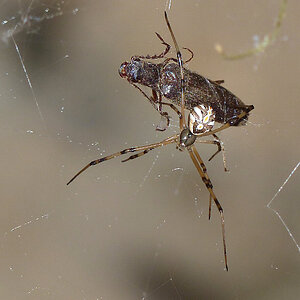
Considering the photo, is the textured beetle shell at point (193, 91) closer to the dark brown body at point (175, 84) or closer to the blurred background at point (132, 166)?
the dark brown body at point (175, 84)

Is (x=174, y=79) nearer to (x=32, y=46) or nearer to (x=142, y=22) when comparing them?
(x=142, y=22)

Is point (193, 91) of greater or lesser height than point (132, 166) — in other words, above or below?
above

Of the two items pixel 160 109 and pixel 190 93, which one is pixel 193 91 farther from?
pixel 160 109

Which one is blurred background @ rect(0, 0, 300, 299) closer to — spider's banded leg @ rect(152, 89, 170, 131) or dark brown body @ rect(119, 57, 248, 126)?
spider's banded leg @ rect(152, 89, 170, 131)

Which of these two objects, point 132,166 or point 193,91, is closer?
point 193,91

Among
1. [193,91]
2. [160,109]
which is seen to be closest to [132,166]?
[160,109]

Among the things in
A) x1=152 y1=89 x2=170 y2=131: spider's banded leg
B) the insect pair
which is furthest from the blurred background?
the insect pair

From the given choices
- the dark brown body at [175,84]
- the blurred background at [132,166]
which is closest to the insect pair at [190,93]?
the dark brown body at [175,84]

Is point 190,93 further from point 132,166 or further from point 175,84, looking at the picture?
point 132,166
